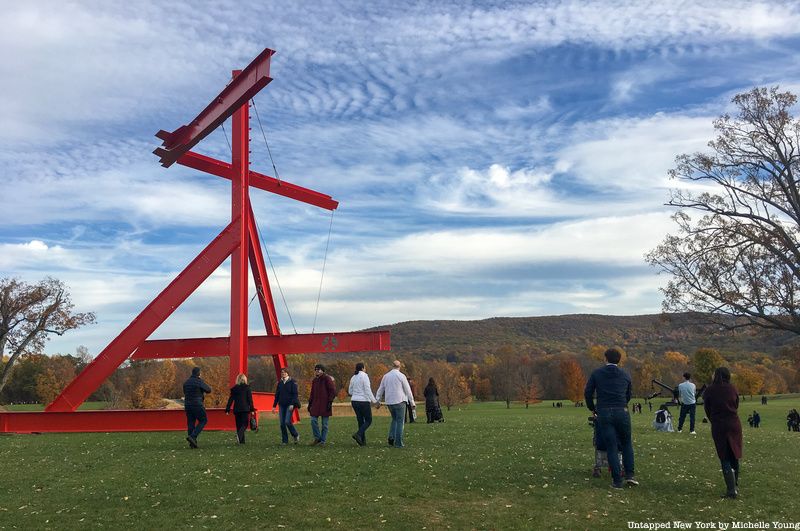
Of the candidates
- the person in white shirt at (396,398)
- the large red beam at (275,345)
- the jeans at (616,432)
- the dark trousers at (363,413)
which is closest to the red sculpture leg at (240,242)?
the large red beam at (275,345)

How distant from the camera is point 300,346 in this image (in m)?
22.7

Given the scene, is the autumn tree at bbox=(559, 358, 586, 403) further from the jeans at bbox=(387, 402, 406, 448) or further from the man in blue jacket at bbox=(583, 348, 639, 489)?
the man in blue jacket at bbox=(583, 348, 639, 489)

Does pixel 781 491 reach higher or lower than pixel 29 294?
lower

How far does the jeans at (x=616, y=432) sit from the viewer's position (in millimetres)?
9836

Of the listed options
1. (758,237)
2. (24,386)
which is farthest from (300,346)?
(24,386)

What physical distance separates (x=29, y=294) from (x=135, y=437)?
19.5 meters

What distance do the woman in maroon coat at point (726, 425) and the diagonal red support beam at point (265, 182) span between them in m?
16.9

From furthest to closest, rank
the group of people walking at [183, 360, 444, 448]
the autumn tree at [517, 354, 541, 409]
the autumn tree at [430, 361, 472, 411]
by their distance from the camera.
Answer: the autumn tree at [517, 354, 541, 409] → the autumn tree at [430, 361, 472, 411] → the group of people walking at [183, 360, 444, 448]

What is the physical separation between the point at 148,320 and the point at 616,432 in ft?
54.7

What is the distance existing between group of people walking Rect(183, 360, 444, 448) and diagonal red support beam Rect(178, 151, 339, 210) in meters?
9.56

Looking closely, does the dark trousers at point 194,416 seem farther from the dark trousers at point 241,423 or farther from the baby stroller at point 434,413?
the baby stroller at point 434,413

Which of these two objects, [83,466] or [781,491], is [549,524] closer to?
[781,491]

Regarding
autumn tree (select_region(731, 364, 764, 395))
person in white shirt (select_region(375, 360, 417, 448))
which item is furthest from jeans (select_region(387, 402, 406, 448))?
autumn tree (select_region(731, 364, 764, 395))

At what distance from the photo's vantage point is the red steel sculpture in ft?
68.4
